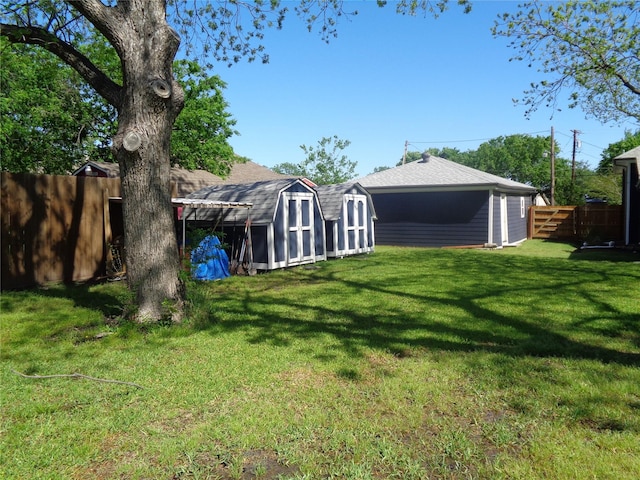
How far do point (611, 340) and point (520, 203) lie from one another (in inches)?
775

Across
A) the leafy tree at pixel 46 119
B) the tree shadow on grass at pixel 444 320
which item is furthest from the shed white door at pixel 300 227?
the leafy tree at pixel 46 119

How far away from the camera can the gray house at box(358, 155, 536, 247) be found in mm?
18594

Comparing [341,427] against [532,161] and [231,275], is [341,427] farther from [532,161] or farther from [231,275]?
[532,161]

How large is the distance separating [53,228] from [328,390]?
828 cm

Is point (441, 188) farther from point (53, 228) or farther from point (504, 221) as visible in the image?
point (53, 228)

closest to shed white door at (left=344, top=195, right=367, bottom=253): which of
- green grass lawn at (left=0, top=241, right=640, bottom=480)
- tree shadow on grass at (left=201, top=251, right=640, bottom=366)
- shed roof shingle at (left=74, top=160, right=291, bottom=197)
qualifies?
tree shadow on grass at (left=201, top=251, right=640, bottom=366)

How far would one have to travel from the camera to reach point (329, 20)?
9.60 metres

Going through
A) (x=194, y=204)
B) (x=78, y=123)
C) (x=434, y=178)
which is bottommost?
(x=194, y=204)

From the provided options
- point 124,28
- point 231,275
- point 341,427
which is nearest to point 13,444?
point 341,427

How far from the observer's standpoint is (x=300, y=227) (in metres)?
13.5

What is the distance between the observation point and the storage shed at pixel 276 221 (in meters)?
12.3

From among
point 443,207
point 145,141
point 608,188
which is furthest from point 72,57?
point 608,188

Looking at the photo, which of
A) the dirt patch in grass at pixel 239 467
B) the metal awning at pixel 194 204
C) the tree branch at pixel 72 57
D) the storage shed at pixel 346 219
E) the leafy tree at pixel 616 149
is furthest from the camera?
the leafy tree at pixel 616 149

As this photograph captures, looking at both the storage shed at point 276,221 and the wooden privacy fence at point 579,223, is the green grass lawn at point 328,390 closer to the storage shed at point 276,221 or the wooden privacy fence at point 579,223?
the storage shed at point 276,221
